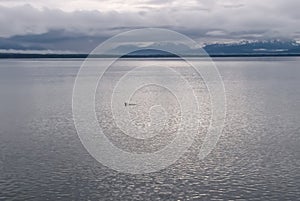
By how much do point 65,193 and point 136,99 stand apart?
129 feet

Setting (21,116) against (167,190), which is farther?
(21,116)

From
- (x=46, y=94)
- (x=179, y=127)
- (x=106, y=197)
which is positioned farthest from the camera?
(x=46, y=94)

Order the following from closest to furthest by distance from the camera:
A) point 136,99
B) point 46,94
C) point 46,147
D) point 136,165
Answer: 1. point 136,165
2. point 46,147
3. point 136,99
4. point 46,94

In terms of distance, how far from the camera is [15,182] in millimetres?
24656

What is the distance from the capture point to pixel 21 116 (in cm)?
4556

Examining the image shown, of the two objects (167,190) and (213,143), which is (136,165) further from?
(213,143)

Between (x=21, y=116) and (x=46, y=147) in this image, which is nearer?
(x=46, y=147)

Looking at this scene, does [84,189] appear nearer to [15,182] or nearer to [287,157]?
[15,182]

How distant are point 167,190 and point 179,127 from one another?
634 inches

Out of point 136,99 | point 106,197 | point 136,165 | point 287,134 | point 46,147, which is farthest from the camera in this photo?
point 136,99

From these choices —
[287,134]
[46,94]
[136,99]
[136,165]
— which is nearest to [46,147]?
[136,165]

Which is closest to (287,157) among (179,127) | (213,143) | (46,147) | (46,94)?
(213,143)

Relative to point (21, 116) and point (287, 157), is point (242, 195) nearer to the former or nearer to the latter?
point (287, 157)

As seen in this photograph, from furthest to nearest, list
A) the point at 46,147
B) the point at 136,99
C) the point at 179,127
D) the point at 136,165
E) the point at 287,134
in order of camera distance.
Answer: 1. the point at 136,99
2. the point at 179,127
3. the point at 287,134
4. the point at 46,147
5. the point at 136,165
